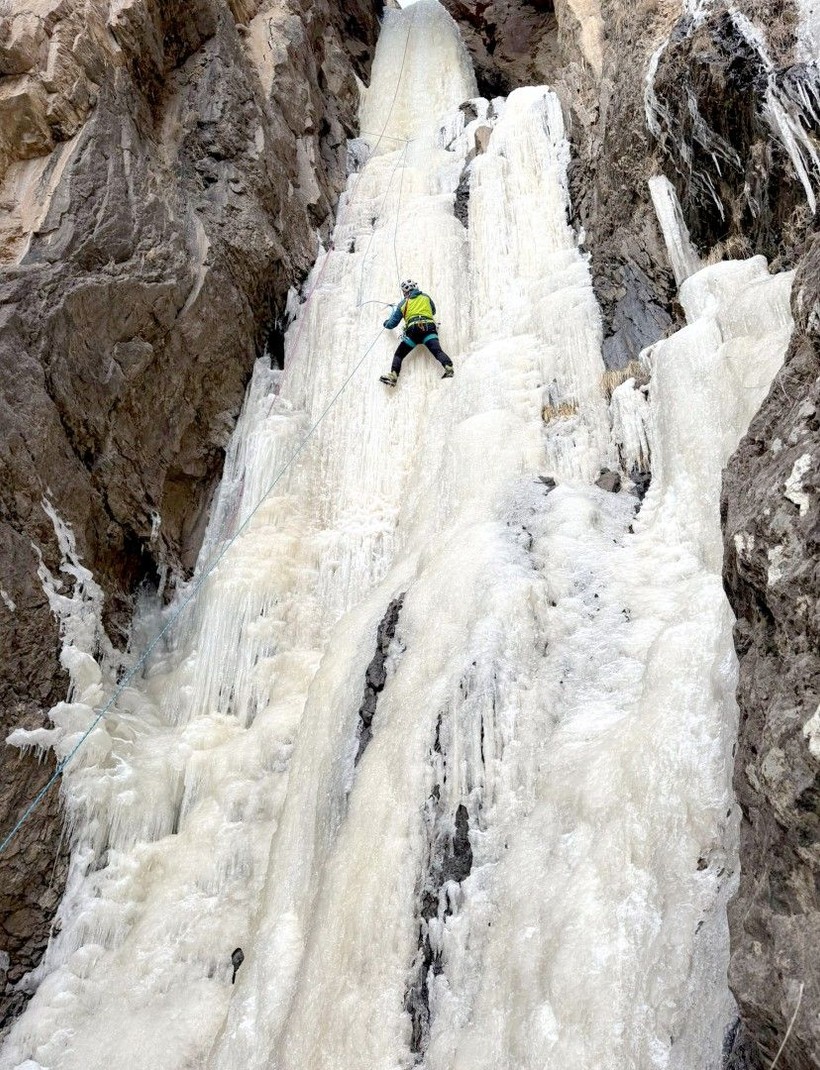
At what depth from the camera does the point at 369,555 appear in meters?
6.61

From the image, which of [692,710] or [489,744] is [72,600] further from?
[692,710]

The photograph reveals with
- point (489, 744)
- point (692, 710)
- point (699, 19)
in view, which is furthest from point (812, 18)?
point (489, 744)

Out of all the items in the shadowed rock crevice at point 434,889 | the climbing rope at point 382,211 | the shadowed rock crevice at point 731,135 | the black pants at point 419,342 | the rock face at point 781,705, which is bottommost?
the shadowed rock crevice at point 434,889

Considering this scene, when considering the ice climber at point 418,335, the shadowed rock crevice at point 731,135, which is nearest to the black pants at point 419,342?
the ice climber at point 418,335

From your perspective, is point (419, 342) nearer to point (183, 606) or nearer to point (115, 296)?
point (115, 296)

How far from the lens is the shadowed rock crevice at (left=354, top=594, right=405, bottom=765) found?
4.64m

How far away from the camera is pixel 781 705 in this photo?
219 centimetres

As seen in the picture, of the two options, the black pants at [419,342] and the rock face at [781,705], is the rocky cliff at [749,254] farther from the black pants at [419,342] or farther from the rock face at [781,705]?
the black pants at [419,342]

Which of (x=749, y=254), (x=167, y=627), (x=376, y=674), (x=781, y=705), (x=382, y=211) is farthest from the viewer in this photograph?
(x=382, y=211)

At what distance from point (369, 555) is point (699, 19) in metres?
4.78

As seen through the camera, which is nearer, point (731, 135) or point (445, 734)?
point (445, 734)

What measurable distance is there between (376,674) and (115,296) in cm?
392

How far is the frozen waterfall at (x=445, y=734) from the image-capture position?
297cm

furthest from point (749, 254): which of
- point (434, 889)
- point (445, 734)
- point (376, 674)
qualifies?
point (434, 889)
